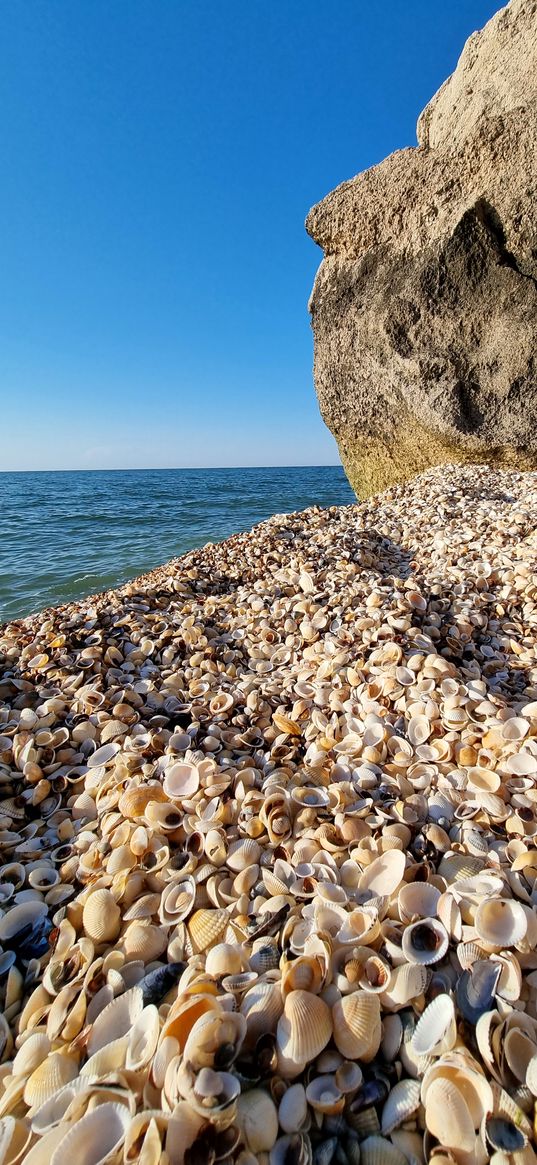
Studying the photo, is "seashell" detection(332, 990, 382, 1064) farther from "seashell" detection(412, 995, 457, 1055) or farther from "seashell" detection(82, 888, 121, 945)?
"seashell" detection(82, 888, 121, 945)

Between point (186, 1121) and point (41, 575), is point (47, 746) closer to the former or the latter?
point (186, 1121)

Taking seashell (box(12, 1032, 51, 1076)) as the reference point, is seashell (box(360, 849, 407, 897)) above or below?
above

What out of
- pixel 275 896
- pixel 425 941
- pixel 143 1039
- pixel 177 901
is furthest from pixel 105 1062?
pixel 425 941

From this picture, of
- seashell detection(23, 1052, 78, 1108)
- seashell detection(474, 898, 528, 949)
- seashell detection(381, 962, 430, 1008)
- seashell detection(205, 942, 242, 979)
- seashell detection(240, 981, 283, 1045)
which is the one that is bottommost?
seashell detection(23, 1052, 78, 1108)

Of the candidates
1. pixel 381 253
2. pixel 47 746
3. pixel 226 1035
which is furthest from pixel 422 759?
pixel 381 253

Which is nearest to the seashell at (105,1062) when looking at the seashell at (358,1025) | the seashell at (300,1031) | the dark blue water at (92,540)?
the seashell at (300,1031)

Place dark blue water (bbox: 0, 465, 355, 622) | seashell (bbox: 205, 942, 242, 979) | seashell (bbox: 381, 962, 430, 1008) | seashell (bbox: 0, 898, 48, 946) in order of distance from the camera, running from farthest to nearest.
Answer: dark blue water (bbox: 0, 465, 355, 622) < seashell (bbox: 0, 898, 48, 946) < seashell (bbox: 205, 942, 242, 979) < seashell (bbox: 381, 962, 430, 1008)

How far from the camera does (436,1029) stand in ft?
3.33

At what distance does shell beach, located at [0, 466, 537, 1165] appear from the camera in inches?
36.5

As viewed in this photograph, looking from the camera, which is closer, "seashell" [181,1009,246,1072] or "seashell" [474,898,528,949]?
"seashell" [181,1009,246,1072]

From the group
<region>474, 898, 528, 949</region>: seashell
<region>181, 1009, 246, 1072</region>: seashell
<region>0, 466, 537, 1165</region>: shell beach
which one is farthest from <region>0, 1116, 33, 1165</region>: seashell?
<region>474, 898, 528, 949</region>: seashell

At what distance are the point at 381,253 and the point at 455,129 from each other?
190 centimetres

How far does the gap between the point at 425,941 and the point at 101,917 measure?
0.92 m

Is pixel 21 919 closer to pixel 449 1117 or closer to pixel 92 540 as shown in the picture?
pixel 449 1117
